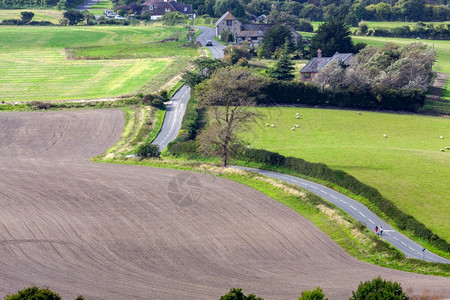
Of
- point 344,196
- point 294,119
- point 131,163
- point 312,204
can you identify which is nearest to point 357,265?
point 312,204

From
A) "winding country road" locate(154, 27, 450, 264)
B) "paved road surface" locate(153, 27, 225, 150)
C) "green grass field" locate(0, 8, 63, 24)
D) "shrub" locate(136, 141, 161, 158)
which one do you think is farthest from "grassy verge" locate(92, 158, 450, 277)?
"green grass field" locate(0, 8, 63, 24)

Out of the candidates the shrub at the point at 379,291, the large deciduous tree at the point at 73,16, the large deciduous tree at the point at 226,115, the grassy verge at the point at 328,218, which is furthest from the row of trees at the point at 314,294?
the large deciduous tree at the point at 73,16

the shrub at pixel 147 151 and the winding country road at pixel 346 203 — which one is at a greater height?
the shrub at pixel 147 151

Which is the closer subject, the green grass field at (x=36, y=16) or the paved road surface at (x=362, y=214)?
the paved road surface at (x=362, y=214)

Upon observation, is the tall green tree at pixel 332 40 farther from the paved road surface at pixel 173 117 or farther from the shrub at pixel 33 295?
the shrub at pixel 33 295

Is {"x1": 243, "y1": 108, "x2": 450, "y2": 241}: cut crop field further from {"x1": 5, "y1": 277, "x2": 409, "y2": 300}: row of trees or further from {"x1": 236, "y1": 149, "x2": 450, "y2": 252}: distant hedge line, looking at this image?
{"x1": 5, "y1": 277, "x2": 409, "y2": 300}: row of trees

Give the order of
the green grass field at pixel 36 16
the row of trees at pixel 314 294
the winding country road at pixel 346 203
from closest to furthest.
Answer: the row of trees at pixel 314 294
the winding country road at pixel 346 203
the green grass field at pixel 36 16
